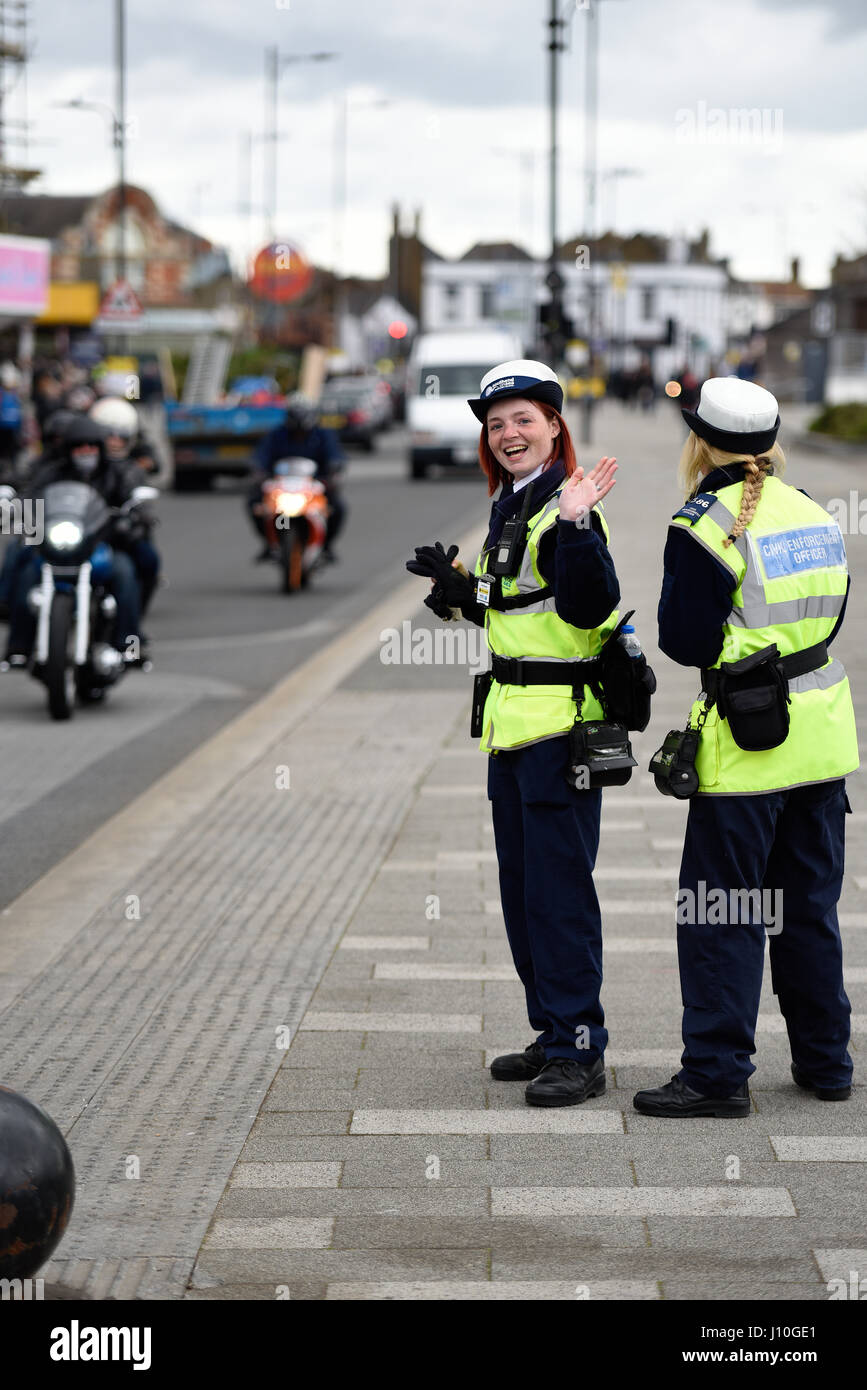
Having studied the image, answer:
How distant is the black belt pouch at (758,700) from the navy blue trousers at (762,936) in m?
0.14

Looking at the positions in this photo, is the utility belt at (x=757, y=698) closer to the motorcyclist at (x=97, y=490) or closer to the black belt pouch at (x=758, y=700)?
the black belt pouch at (x=758, y=700)

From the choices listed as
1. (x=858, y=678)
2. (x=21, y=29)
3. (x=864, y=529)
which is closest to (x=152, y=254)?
(x=21, y=29)

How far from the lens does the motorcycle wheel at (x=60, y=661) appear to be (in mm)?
10695

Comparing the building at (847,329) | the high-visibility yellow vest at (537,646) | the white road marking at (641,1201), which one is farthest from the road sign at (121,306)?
the building at (847,329)

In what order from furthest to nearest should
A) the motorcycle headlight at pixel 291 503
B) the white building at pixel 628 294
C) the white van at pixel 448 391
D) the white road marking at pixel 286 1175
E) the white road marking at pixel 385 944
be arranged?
the white building at pixel 628 294, the white van at pixel 448 391, the motorcycle headlight at pixel 291 503, the white road marking at pixel 385 944, the white road marking at pixel 286 1175

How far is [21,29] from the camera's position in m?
54.0

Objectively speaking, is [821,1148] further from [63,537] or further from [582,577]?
Answer: [63,537]

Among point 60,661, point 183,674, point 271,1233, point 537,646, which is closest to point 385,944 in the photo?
point 537,646

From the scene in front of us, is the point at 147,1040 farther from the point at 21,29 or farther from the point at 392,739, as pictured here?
the point at 21,29

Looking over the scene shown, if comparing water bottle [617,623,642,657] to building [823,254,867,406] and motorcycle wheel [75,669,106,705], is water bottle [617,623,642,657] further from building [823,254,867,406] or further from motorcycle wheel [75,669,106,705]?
building [823,254,867,406]

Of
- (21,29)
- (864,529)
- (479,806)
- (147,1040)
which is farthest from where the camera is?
(21,29)

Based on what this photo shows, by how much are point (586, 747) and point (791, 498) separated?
72 centimetres

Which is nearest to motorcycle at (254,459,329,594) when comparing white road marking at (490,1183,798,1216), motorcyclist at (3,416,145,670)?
motorcyclist at (3,416,145,670)

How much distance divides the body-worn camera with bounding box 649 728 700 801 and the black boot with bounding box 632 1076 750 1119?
66 cm
